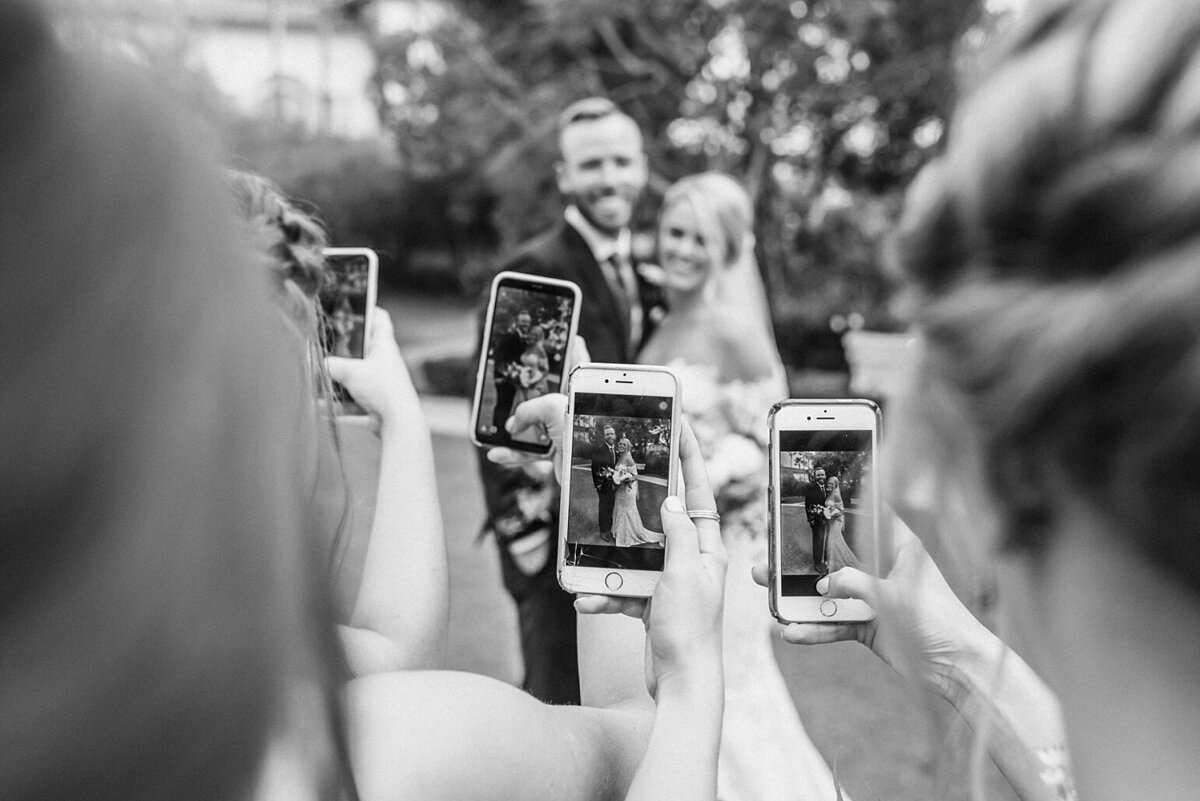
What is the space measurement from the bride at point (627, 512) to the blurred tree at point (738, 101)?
28.8 feet

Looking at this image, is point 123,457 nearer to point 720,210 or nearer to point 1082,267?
point 1082,267

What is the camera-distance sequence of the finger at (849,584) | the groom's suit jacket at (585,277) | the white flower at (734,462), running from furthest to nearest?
the groom's suit jacket at (585,277) → the white flower at (734,462) → the finger at (849,584)

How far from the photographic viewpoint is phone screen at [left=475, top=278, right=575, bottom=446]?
7.07 feet

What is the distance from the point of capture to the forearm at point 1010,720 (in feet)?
3.67

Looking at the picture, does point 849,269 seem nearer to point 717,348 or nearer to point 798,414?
point 717,348

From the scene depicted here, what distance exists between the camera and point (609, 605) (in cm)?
128

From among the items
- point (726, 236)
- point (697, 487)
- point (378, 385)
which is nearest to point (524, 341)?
point (378, 385)

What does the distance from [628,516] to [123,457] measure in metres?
0.95

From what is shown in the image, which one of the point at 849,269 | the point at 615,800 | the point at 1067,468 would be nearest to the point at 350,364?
the point at 615,800

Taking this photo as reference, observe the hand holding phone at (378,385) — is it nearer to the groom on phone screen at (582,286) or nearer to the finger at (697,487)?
the finger at (697,487)

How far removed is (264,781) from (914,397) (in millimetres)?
510

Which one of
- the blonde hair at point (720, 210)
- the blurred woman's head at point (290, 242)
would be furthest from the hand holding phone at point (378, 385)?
the blonde hair at point (720, 210)

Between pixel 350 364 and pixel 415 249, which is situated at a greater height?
pixel 415 249

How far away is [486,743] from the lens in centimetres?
94
